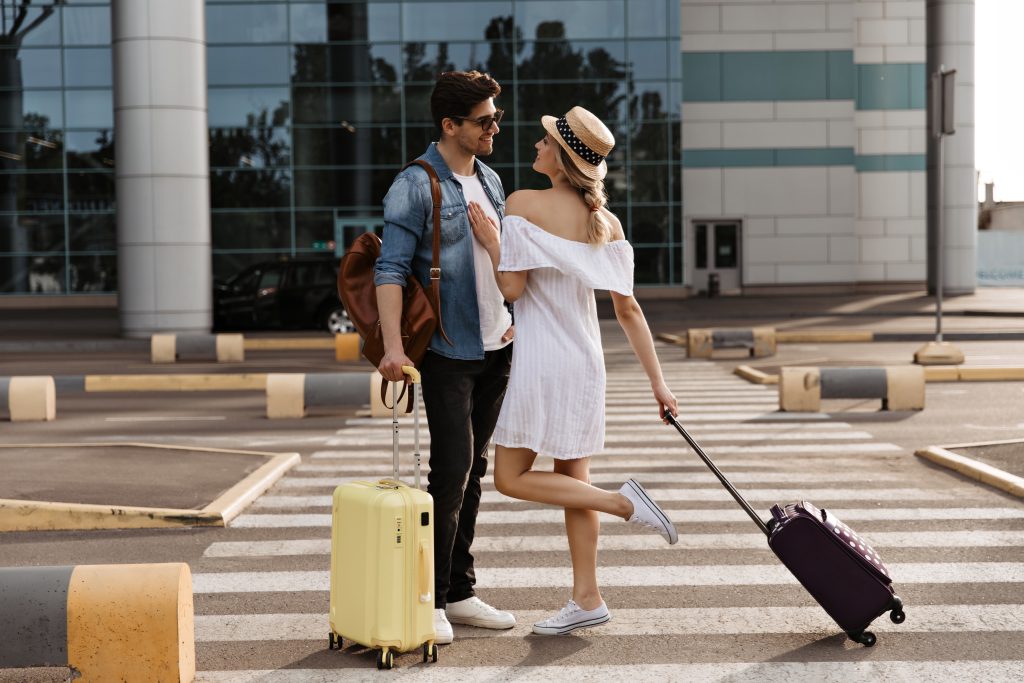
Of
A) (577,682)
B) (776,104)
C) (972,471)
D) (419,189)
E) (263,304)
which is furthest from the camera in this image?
(776,104)

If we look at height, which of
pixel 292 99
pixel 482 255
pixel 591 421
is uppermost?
pixel 292 99

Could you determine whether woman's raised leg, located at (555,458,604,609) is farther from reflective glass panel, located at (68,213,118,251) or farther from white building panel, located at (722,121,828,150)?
white building panel, located at (722,121,828,150)

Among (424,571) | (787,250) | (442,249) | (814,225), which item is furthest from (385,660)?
(814,225)

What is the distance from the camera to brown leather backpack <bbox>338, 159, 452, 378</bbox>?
16.1 ft

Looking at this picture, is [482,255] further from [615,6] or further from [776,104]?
[776,104]

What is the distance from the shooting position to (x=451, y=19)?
1547 inches

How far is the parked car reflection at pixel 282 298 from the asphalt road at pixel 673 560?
611 inches

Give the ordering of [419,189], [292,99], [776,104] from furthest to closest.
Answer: [776,104] → [292,99] → [419,189]

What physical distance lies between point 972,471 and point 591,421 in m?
4.67

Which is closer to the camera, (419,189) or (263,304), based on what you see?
(419,189)

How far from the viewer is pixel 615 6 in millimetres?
39594

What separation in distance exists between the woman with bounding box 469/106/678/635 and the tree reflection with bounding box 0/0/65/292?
38820mm

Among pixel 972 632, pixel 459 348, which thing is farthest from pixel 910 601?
pixel 459 348

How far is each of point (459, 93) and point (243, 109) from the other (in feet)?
117
